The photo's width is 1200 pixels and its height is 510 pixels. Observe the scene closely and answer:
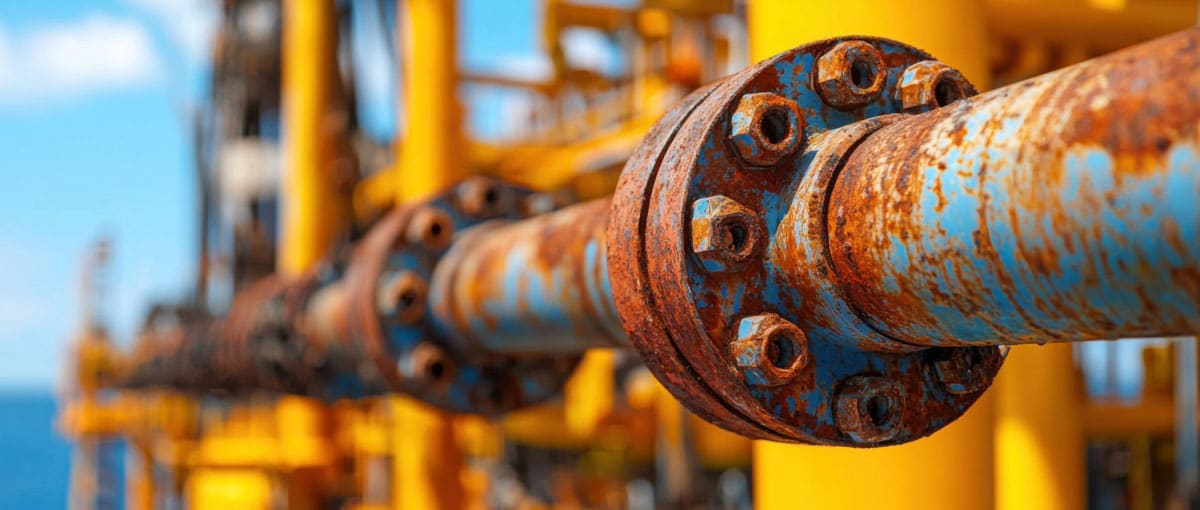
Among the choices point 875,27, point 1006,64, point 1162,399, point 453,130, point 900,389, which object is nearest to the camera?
point 900,389

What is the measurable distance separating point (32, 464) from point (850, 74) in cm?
7874

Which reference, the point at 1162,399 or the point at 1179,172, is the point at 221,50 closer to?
the point at 1162,399

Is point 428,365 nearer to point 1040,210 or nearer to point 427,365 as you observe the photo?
point 427,365

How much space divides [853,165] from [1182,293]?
274mm

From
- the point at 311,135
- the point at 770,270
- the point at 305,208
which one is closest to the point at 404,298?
the point at 770,270

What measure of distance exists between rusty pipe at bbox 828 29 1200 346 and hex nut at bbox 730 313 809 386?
6cm

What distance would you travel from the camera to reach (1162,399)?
5168 millimetres

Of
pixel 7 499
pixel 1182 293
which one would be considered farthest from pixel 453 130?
pixel 7 499

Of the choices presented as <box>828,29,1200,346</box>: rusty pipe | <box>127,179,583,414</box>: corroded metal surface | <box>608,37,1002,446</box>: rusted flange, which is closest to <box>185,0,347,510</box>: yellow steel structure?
<box>127,179,583,414</box>: corroded metal surface

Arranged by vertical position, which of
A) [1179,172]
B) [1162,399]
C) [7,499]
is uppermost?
[1179,172]

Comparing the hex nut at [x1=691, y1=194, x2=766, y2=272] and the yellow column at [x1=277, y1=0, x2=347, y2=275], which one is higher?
the yellow column at [x1=277, y1=0, x2=347, y2=275]

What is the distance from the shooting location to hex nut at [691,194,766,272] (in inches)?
34.5

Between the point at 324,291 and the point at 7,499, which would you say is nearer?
the point at 324,291

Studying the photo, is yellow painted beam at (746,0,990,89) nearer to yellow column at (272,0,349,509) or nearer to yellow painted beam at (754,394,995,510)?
yellow painted beam at (754,394,995,510)
